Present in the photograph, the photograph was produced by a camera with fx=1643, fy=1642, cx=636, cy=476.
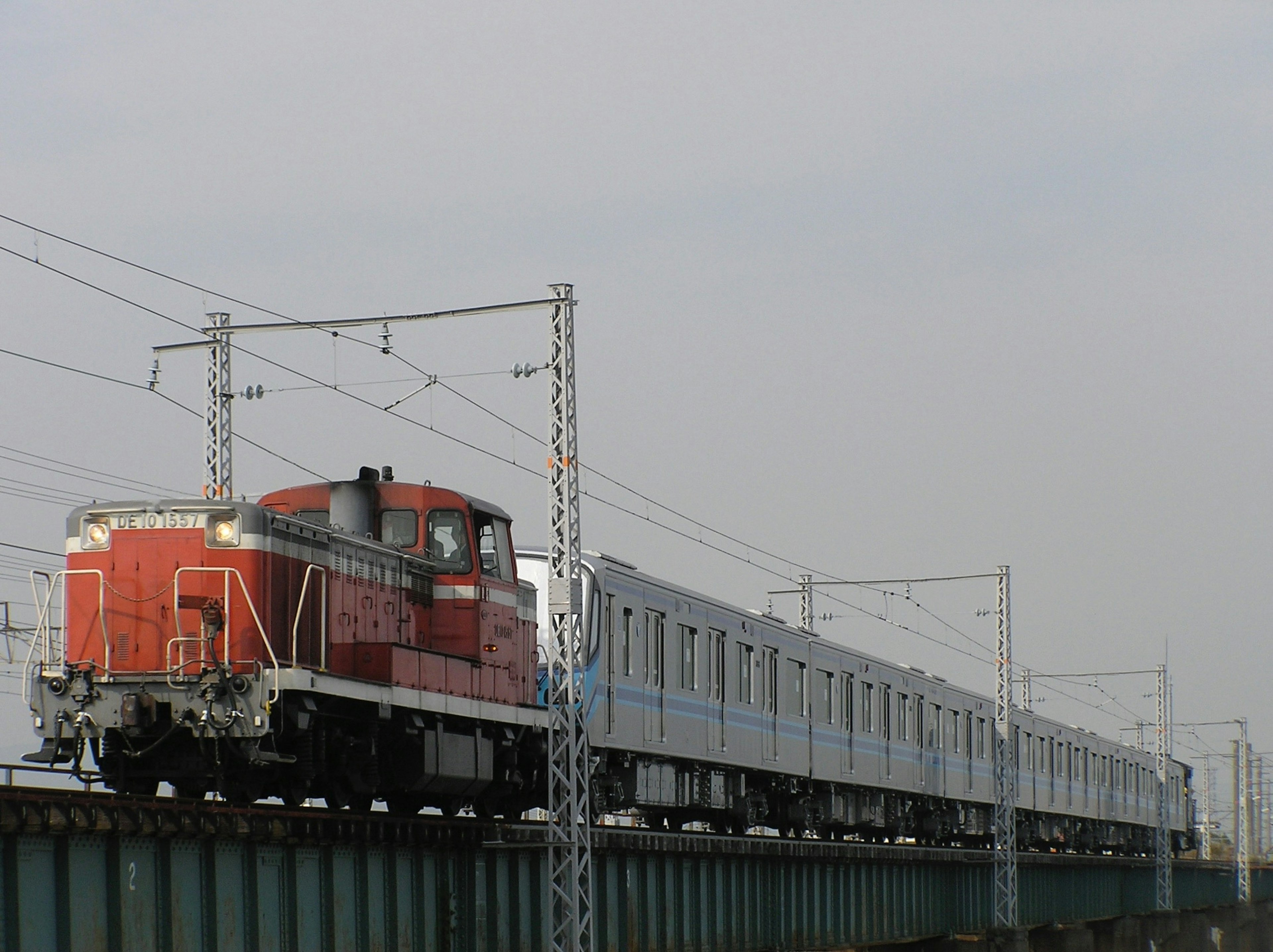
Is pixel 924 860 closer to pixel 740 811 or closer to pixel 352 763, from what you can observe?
pixel 740 811

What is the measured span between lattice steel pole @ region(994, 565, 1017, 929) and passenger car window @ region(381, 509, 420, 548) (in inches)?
875

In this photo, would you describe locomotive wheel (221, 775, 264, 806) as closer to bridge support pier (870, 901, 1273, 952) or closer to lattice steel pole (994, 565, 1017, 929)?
bridge support pier (870, 901, 1273, 952)

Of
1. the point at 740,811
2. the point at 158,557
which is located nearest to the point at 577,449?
the point at 158,557

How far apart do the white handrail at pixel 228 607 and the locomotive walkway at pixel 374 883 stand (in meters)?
1.17

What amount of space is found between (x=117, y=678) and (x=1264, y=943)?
249ft

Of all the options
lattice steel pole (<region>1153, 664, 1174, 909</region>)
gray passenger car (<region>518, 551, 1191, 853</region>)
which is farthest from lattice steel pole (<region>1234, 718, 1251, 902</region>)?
gray passenger car (<region>518, 551, 1191, 853</region>)

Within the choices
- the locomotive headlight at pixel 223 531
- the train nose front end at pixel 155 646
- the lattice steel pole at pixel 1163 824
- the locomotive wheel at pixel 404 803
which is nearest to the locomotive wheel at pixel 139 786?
the train nose front end at pixel 155 646

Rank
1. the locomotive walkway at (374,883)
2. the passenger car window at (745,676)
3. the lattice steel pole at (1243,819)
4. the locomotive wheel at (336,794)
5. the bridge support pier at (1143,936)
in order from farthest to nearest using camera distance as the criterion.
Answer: the lattice steel pole at (1243,819) < the bridge support pier at (1143,936) < the passenger car window at (745,676) < the locomotive wheel at (336,794) < the locomotive walkway at (374,883)

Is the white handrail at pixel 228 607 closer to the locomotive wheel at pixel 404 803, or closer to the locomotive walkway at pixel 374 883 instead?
the locomotive walkway at pixel 374 883

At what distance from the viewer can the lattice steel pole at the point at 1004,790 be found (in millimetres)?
37656

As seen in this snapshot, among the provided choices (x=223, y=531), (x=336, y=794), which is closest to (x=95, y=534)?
(x=223, y=531)

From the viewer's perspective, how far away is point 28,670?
579 inches

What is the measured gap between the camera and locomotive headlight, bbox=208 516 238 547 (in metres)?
15.6

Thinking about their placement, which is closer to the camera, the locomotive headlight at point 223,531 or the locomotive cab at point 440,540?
the locomotive headlight at point 223,531
